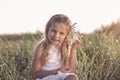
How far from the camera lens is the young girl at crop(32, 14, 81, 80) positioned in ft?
17.1

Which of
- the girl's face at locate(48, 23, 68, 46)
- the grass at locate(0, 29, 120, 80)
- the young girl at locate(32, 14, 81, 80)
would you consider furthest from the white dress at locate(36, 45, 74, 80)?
Answer: the grass at locate(0, 29, 120, 80)

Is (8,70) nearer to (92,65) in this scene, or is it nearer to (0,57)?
(0,57)

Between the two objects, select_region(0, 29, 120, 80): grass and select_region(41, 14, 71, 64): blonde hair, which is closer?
select_region(41, 14, 71, 64): blonde hair

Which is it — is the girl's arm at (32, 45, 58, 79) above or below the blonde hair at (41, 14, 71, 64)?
below

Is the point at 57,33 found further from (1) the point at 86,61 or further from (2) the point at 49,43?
(1) the point at 86,61

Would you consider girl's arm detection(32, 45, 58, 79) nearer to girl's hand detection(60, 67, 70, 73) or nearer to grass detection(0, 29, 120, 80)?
girl's hand detection(60, 67, 70, 73)

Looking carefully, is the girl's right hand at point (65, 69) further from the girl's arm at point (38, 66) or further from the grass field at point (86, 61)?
the grass field at point (86, 61)

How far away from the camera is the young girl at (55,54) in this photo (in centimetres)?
523

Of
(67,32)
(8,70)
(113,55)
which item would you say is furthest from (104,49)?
(67,32)

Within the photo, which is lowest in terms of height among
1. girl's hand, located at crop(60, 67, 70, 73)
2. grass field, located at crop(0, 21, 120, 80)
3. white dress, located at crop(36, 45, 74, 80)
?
grass field, located at crop(0, 21, 120, 80)

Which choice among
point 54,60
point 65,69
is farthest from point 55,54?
point 65,69

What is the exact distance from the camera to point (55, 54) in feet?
17.5

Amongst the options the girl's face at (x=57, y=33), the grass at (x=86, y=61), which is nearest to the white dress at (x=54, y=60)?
the girl's face at (x=57, y=33)

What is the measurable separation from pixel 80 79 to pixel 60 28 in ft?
6.35
